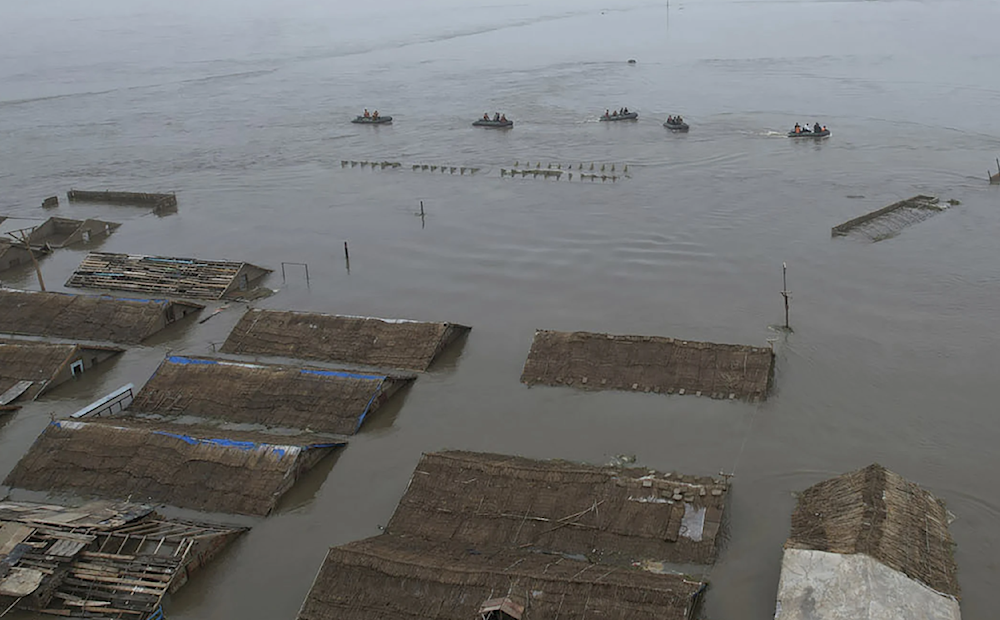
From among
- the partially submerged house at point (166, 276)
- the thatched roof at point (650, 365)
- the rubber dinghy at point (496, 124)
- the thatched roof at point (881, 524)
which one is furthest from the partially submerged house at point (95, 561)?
the rubber dinghy at point (496, 124)

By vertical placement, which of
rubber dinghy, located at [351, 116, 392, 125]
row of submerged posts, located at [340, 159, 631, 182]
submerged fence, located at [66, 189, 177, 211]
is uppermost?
rubber dinghy, located at [351, 116, 392, 125]

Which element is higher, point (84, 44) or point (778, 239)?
point (84, 44)

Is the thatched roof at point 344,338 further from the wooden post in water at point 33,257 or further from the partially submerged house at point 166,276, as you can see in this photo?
the wooden post in water at point 33,257

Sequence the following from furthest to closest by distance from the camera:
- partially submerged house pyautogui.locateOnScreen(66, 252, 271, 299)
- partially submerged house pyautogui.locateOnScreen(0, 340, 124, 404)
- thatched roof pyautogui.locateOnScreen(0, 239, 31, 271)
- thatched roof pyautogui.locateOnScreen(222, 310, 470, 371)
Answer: thatched roof pyautogui.locateOnScreen(0, 239, 31, 271), partially submerged house pyautogui.locateOnScreen(66, 252, 271, 299), thatched roof pyautogui.locateOnScreen(222, 310, 470, 371), partially submerged house pyautogui.locateOnScreen(0, 340, 124, 404)

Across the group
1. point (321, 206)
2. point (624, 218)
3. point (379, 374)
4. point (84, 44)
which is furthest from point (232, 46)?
point (379, 374)

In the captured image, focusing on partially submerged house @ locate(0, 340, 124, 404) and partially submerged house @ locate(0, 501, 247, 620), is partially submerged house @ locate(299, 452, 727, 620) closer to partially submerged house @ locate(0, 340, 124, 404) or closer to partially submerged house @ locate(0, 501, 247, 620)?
partially submerged house @ locate(0, 501, 247, 620)

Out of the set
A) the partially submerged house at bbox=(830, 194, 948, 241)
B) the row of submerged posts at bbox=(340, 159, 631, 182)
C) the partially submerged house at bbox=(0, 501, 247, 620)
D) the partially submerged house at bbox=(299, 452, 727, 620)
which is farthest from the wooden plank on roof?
the row of submerged posts at bbox=(340, 159, 631, 182)

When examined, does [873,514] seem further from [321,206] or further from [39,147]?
[39,147]
